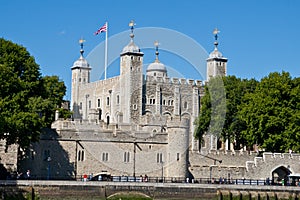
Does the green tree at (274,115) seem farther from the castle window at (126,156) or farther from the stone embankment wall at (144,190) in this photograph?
the castle window at (126,156)

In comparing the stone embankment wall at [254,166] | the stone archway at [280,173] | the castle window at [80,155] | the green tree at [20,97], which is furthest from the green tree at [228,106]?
the castle window at [80,155]

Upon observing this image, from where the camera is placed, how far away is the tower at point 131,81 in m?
90.4

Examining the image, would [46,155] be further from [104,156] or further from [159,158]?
[159,158]

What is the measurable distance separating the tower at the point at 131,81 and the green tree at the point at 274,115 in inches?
754

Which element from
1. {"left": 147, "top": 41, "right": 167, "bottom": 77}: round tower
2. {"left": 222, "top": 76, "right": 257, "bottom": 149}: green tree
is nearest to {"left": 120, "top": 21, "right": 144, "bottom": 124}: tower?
{"left": 147, "top": 41, "right": 167, "bottom": 77}: round tower

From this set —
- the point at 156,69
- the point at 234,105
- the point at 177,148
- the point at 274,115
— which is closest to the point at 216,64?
the point at 156,69

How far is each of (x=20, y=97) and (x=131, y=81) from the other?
3583 centimetres

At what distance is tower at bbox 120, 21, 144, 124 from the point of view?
90375mm

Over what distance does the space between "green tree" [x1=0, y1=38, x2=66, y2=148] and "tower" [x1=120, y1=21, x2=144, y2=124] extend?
84.4 ft

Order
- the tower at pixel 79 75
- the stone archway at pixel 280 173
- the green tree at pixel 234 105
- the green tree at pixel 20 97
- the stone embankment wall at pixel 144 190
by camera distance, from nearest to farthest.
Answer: the stone embankment wall at pixel 144 190, the green tree at pixel 20 97, the stone archway at pixel 280 173, the green tree at pixel 234 105, the tower at pixel 79 75

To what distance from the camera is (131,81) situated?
91.5 meters

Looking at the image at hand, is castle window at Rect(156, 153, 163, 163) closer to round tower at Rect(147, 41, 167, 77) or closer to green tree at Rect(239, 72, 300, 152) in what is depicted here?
green tree at Rect(239, 72, 300, 152)

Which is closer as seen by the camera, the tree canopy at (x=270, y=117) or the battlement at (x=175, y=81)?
the tree canopy at (x=270, y=117)

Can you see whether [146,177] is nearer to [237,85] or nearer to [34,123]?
[34,123]
